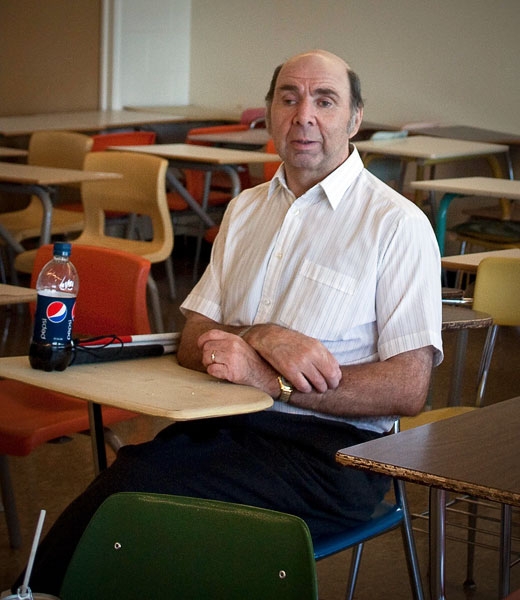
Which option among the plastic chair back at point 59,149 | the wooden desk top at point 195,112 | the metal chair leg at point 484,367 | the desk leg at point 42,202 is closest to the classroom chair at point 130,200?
the desk leg at point 42,202

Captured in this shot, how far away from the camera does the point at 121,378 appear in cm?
205

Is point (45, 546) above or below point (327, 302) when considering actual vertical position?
below

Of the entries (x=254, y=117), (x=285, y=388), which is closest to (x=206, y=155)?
(x=254, y=117)

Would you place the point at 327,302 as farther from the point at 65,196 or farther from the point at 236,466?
the point at 65,196

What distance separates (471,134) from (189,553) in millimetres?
6384

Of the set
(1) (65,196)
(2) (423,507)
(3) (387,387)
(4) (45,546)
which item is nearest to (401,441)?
(3) (387,387)

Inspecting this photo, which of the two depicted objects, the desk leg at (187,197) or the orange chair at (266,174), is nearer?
the orange chair at (266,174)

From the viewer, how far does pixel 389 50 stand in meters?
7.99

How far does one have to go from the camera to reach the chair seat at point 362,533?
2010 mm

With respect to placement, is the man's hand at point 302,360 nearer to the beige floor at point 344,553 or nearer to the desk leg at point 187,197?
the beige floor at point 344,553

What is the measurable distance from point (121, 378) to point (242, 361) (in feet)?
0.77

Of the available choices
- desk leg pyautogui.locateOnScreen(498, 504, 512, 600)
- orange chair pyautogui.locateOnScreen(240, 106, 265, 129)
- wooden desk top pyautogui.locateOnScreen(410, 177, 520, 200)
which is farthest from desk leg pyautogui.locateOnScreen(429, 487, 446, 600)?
orange chair pyautogui.locateOnScreen(240, 106, 265, 129)

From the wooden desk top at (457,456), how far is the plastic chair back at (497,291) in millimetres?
1087

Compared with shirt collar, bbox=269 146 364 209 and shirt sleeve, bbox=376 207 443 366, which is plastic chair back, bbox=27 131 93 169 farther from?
shirt sleeve, bbox=376 207 443 366
